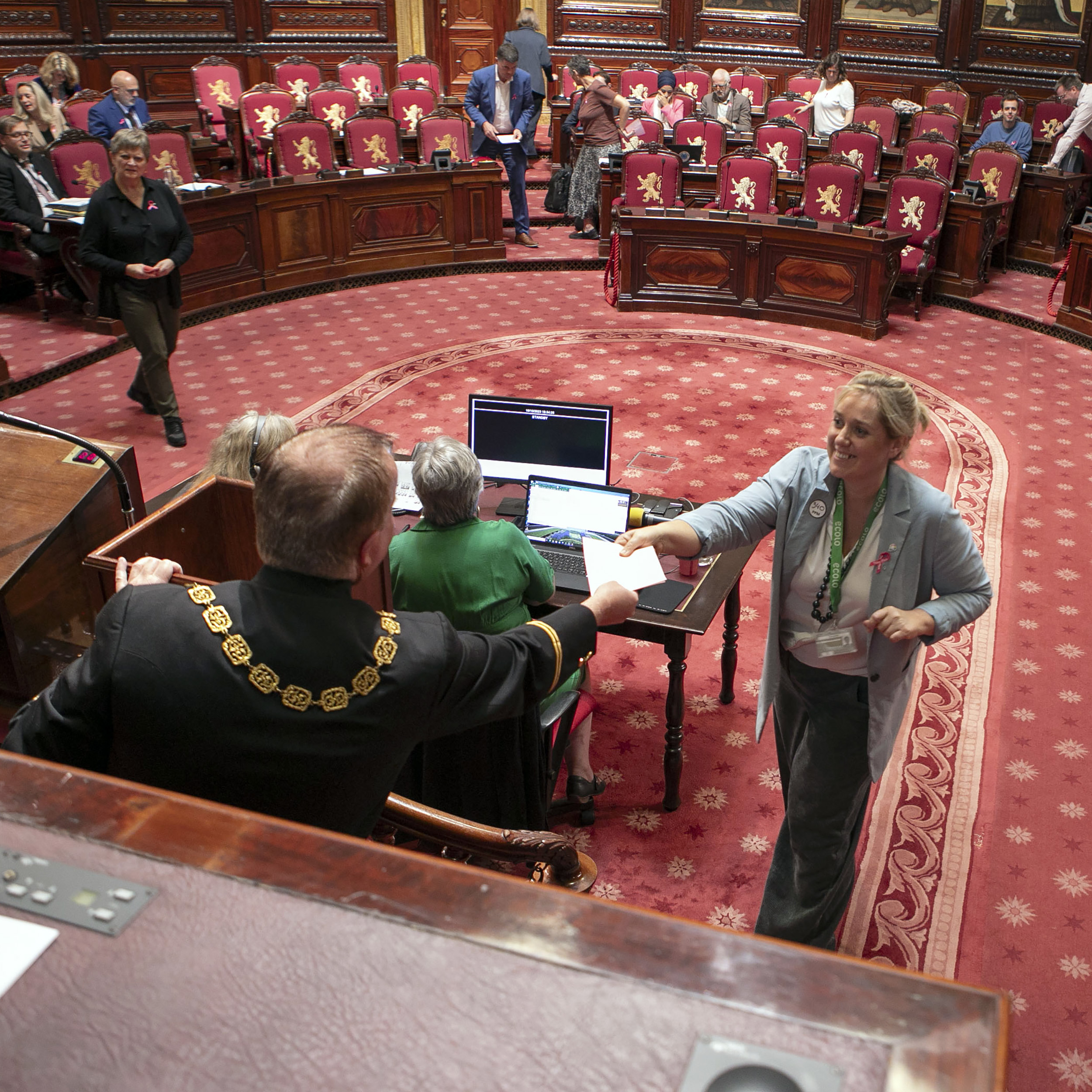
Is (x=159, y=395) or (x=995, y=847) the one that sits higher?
(x=159, y=395)

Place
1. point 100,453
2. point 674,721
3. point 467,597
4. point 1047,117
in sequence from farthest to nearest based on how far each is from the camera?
point 1047,117 → point 674,721 → point 467,597 → point 100,453

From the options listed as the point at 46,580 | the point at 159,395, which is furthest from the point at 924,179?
the point at 46,580

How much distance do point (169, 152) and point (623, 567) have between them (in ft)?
25.9

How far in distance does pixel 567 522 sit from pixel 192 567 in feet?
4.09

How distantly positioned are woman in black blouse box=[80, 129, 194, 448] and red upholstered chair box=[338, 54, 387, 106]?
779cm

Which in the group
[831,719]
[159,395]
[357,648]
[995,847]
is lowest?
[995,847]

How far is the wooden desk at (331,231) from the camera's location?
26.6 feet

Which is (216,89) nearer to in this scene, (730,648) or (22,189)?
(22,189)

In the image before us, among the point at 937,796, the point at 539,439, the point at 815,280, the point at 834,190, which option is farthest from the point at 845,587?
the point at 834,190

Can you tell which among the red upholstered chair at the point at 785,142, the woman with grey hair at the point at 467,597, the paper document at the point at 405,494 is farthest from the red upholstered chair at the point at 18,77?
the woman with grey hair at the point at 467,597

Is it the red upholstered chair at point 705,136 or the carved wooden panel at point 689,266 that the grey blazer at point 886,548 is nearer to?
the carved wooden panel at point 689,266

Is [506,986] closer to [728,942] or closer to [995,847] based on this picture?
[728,942]

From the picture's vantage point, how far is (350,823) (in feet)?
5.45

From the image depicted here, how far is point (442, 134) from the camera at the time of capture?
10008mm
